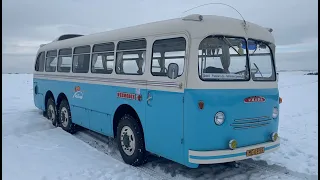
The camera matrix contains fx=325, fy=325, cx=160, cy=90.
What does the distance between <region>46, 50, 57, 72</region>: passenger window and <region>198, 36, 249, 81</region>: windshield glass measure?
654 centimetres

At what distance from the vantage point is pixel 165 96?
5.67 meters

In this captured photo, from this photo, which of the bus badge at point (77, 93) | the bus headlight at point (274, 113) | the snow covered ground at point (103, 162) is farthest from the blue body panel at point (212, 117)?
the bus badge at point (77, 93)

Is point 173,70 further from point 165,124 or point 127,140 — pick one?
point 127,140

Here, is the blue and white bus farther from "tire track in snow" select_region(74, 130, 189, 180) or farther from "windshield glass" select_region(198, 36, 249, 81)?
"tire track in snow" select_region(74, 130, 189, 180)

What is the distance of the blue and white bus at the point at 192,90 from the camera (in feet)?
17.3

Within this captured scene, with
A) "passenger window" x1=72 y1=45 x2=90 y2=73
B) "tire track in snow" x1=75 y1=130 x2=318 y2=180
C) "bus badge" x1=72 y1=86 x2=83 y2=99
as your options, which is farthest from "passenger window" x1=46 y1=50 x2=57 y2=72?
"tire track in snow" x1=75 y1=130 x2=318 y2=180

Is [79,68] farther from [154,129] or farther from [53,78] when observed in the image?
[154,129]

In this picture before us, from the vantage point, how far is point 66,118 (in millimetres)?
9805

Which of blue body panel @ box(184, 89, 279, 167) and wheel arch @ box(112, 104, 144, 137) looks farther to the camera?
wheel arch @ box(112, 104, 144, 137)

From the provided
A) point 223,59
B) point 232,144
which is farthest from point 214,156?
point 223,59

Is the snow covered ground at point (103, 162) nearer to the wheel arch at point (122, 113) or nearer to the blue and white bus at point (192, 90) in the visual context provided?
the blue and white bus at point (192, 90)

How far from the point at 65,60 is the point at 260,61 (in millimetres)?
5996

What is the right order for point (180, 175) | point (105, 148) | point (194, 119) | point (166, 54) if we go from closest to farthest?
point (194, 119), point (166, 54), point (180, 175), point (105, 148)

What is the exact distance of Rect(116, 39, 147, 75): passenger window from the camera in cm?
632
